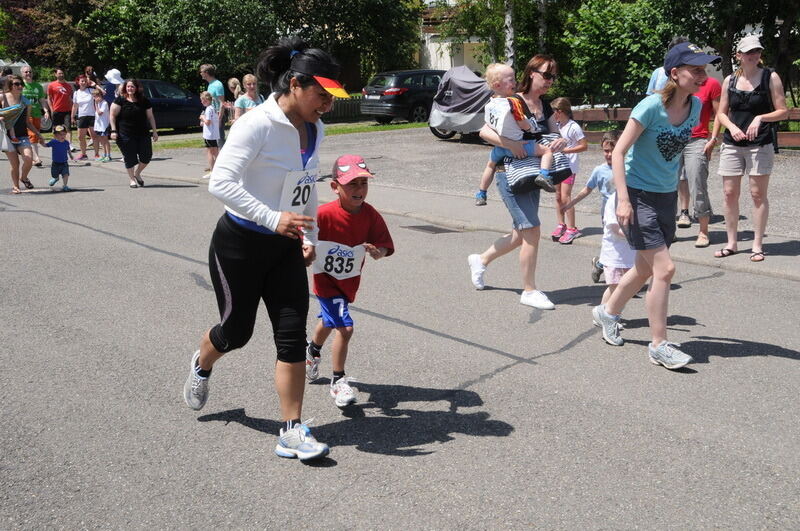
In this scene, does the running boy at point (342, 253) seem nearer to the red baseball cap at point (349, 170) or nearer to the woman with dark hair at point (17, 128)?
the red baseball cap at point (349, 170)

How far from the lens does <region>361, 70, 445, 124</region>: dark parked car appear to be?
82.9 feet

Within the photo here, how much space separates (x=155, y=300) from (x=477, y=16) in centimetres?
2492

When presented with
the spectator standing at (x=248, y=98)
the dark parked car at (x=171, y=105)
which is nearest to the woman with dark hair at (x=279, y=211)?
the spectator standing at (x=248, y=98)

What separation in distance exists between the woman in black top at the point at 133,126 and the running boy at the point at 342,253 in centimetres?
1008

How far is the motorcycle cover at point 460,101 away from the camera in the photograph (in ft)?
62.2

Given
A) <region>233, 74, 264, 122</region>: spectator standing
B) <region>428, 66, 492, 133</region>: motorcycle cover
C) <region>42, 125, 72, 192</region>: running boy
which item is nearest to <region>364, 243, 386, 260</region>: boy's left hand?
<region>233, 74, 264, 122</region>: spectator standing

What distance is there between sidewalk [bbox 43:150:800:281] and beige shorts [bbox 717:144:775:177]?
0.82 metres

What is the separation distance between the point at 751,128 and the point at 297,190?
5.36 metres

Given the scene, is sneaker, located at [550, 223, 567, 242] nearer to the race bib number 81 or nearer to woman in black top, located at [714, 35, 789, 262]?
woman in black top, located at [714, 35, 789, 262]

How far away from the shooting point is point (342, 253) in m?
4.68

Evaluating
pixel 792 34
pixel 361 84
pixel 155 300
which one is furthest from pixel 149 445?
pixel 361 84

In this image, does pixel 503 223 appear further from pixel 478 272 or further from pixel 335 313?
pixel 335 313

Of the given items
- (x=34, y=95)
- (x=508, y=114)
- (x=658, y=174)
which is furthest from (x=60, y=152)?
(x=658, y=174)

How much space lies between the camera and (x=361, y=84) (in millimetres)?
44000
